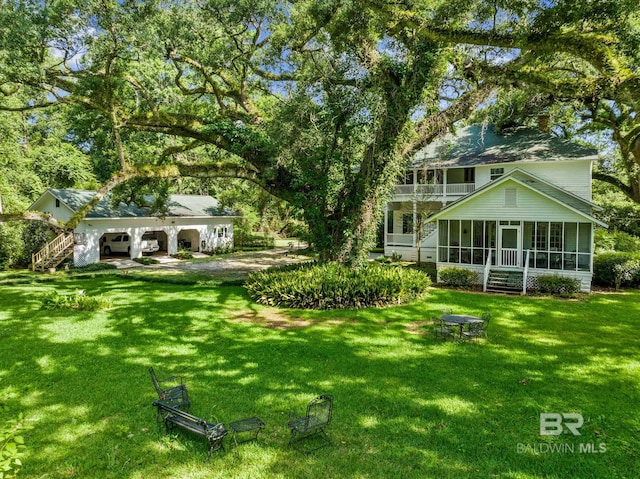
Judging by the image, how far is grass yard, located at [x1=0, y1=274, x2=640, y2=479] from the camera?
15.5 ft

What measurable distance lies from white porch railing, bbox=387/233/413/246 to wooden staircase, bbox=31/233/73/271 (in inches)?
768

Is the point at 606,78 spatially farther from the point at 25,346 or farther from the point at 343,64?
the point at 25,346

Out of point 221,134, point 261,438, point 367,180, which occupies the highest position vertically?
point 221,134

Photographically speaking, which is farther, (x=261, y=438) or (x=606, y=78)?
(x=606, y=78)

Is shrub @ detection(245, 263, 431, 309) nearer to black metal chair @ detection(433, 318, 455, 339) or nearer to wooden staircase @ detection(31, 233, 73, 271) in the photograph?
black metal chair @ detection(433, 318, 455, 339)

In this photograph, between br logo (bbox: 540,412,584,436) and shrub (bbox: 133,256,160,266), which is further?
shrub (bbox: 133,256,160,266)

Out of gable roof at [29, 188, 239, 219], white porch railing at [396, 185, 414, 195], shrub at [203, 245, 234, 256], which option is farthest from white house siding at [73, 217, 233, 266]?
white porch railing at [396, 185, 414, 195]

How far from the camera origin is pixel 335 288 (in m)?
13.2

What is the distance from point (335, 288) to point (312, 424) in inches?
324

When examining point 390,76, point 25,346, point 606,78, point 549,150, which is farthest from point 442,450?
point 549,150

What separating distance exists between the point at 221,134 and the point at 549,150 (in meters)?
17.7

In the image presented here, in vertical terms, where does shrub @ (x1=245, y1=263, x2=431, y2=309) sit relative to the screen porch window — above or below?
below

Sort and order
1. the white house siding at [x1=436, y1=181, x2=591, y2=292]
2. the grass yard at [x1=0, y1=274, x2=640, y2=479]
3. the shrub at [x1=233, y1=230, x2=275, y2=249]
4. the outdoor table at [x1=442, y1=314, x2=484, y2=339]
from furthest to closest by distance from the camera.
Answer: the shrub at [x1=233, y1=230, x2=275, y2=249]
the white house siding at [x1=436, y1=181, x2=591, y2=292]
the outdoor table at [x1=442, y1=314, x2=484, y2=339]
the grass yard at [x1=0, y1=274, x2=640, y2=479]

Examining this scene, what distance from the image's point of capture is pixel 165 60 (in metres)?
14.6
